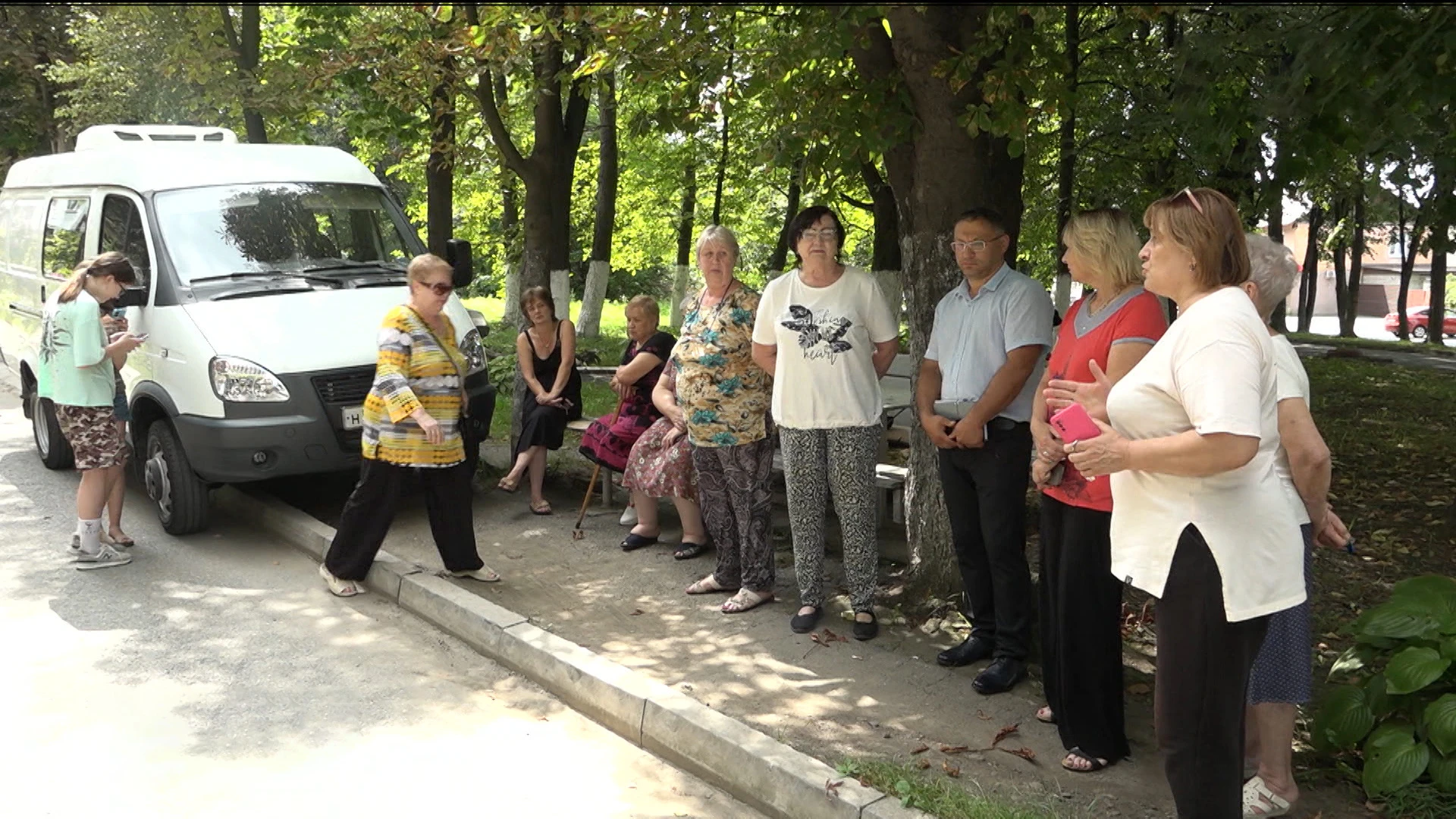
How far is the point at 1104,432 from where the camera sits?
336cm

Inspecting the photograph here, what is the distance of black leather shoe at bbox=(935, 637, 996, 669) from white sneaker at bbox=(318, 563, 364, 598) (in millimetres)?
3296

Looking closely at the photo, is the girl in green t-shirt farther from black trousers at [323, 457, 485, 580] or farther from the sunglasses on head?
the sunglasses on head

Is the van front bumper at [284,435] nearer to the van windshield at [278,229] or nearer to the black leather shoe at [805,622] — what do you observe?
the van windshield at [278,229]

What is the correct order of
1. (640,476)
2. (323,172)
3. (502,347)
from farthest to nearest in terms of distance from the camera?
(502,347), (323,172), (640,476)

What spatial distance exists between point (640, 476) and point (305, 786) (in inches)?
127

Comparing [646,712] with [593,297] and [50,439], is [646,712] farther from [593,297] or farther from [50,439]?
[593,297]

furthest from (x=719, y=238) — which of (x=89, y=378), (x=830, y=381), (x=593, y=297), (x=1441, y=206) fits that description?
(x=593, y=297)

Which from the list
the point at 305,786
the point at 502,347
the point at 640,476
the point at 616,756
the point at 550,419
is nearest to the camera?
the point at 305,786

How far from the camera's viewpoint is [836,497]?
5875mm

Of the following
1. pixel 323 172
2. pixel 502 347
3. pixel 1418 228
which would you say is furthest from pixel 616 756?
pixel 502 347

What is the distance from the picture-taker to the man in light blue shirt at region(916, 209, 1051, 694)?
16.8 ft

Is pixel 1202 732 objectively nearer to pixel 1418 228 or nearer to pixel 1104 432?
pixel 1104 432

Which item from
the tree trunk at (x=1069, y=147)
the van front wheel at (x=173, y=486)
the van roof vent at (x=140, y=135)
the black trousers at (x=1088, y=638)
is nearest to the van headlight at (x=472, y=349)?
the van front wheel at (x=173, y=486)

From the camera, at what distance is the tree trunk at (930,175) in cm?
589
